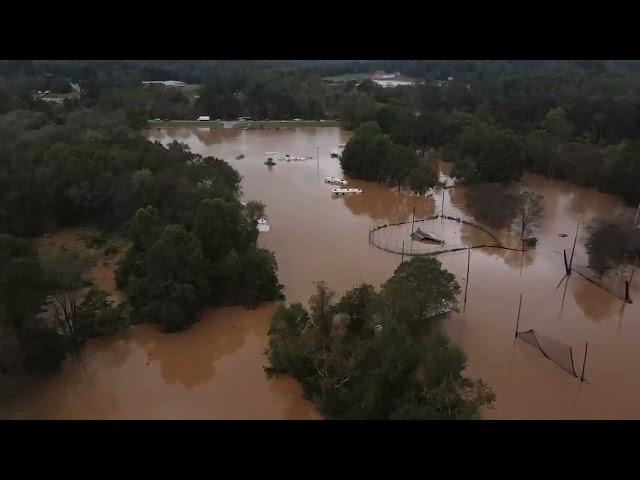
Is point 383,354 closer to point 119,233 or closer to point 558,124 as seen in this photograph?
point 119,233

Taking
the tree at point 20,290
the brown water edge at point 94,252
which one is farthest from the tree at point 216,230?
the tree at point 20,290

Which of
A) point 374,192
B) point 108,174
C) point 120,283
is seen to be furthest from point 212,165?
point 120,283

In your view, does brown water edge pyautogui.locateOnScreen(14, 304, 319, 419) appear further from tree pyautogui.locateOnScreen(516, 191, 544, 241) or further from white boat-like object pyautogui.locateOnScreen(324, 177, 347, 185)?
white boat-like object pyautogui.locateOnScreen(324, 177, 347, 185)

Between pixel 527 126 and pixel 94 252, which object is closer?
pixel 94 252

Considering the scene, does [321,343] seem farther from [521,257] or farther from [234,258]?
[521,257]

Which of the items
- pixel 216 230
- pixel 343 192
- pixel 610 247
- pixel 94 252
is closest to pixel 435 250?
pixel 610 247

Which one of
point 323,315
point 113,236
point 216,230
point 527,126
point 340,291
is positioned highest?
point 216,230
